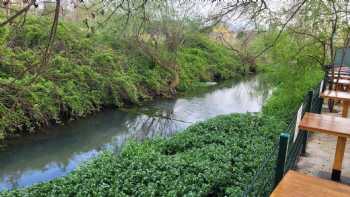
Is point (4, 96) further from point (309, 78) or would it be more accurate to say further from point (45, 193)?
point (309, 78)

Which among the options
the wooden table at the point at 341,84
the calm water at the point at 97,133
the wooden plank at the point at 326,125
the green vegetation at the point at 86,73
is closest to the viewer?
the wooden plank at the point at 326,125

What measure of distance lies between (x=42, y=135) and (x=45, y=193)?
4483 mm

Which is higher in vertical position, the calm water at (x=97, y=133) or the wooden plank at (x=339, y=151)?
the wooden plank at (x=339, y=151)

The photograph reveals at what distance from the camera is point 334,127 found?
104 inches

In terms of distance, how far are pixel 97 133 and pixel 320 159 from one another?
273 inches

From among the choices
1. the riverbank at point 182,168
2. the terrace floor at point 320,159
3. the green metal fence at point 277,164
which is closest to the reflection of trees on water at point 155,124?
the riverbank at point 182,168

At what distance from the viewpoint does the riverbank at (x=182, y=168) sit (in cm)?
445

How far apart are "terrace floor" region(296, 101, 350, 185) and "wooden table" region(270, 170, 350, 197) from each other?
4.93 ft

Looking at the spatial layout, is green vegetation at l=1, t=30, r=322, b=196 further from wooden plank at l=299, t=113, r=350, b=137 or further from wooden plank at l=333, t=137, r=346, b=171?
wooden plank at l=299, t=113, r=350, b=137

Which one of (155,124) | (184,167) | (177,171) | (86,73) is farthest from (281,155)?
(86,73)

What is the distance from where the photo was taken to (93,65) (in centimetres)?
1191

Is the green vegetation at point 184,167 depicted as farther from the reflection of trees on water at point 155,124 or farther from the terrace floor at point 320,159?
the reflection of trees on water at point 155,124

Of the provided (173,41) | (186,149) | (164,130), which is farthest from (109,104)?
(186,149)

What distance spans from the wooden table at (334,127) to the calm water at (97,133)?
5.44m
